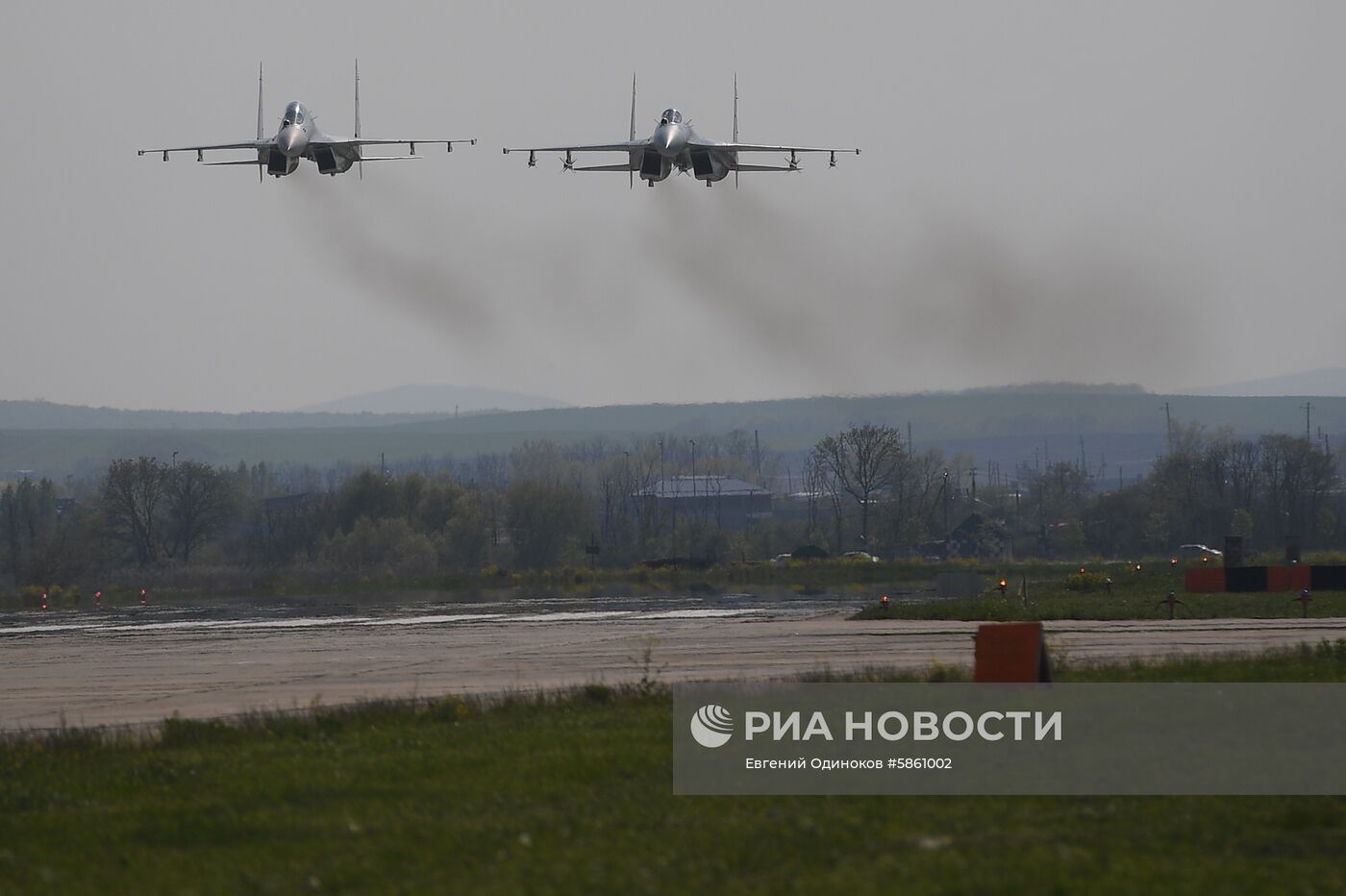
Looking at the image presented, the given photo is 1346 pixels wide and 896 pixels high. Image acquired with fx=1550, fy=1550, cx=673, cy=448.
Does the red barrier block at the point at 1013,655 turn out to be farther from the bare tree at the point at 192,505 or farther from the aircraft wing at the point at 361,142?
the bare tree at the point at 192,505

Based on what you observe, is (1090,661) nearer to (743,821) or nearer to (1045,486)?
(743,821)

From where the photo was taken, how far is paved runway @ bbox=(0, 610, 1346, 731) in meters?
33.6

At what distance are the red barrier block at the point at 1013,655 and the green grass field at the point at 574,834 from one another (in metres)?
5.59

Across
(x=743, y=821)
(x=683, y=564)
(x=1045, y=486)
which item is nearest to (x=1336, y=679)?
(x=743, y=821)

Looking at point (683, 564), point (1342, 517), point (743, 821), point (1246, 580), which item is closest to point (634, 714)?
point (743, 821)

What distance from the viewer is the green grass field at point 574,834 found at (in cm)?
1362

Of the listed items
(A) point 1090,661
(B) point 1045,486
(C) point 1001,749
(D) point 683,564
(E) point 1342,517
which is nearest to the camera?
(C) point 1001,749

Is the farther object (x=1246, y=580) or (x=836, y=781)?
(x=1246, y=580)

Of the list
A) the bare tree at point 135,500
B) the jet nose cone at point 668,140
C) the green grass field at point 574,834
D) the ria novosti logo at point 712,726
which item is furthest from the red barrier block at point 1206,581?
the bare tree at point 135,500

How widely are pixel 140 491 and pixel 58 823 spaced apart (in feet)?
432

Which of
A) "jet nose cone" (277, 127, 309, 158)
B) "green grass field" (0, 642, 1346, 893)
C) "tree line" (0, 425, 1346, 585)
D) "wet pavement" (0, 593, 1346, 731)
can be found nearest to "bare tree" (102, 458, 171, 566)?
"tree line" (0, 425, 1346, 585)

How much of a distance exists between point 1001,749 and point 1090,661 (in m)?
13.1

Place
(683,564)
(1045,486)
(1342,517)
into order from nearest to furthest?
(683,564) < (1342,517) < (1045,486)

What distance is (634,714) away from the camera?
24.5 metres
